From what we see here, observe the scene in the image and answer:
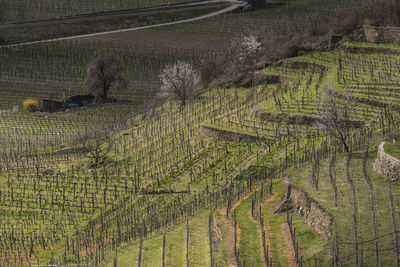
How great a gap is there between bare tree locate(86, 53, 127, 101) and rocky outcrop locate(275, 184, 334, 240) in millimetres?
64262

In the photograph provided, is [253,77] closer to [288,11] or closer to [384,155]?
[384,155]

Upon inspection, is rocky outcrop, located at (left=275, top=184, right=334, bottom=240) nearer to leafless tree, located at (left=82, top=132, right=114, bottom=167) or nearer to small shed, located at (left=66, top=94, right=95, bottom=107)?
leafless tree, located at (left=82, top=132, right=114, bottom=167)

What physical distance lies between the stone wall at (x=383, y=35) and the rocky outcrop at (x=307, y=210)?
4528 cm

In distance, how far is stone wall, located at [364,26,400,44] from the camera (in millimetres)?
93062

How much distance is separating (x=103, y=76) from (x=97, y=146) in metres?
36.7

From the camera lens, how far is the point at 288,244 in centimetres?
4609

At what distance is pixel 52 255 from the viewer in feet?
179

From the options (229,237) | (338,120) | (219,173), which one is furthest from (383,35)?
(229,237)

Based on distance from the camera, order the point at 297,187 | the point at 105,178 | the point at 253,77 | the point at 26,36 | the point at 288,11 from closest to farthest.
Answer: the point at 297,187 < the point at 105,178 < the point at 253,77 < the point at 26,36 < the point at 288,11

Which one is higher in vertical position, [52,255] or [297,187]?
[297,187]

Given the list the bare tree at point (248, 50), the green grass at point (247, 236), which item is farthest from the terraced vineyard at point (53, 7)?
the green grass at point (247, 236)

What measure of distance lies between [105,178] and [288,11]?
89.5m

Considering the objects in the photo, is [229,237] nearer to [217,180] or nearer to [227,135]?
[217,180]

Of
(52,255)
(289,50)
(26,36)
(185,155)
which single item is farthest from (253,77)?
(26,36)
